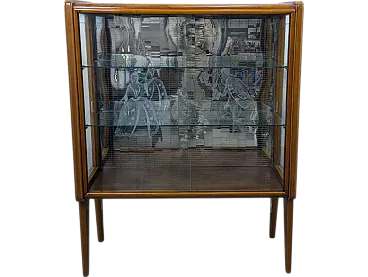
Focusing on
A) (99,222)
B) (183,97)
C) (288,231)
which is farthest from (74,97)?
(288,231)

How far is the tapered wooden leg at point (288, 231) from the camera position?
3.54 meters

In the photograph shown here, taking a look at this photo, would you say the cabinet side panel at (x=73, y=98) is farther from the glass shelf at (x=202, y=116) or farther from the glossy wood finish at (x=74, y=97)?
the glass shelf at (x=202, y=116)

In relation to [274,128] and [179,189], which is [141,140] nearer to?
[179,189]

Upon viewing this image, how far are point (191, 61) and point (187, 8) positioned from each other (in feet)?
1.47

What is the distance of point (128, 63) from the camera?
3594mm

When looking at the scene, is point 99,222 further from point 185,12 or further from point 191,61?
point 185,12

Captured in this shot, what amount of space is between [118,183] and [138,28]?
1052 mm

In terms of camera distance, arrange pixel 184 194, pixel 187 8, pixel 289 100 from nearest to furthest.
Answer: pixel 187 8, pixel 289 100, pixel 184 194

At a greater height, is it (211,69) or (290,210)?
(211,69)

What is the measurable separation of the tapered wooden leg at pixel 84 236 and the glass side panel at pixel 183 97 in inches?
9.6

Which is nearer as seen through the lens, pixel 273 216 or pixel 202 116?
pixel 202 116

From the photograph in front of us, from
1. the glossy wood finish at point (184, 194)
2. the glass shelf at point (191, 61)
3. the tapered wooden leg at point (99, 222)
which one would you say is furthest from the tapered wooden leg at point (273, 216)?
the tapered wooden leg at point (99, 222)

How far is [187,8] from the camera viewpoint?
10.7 feet

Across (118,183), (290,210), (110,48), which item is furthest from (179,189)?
(110,48)
